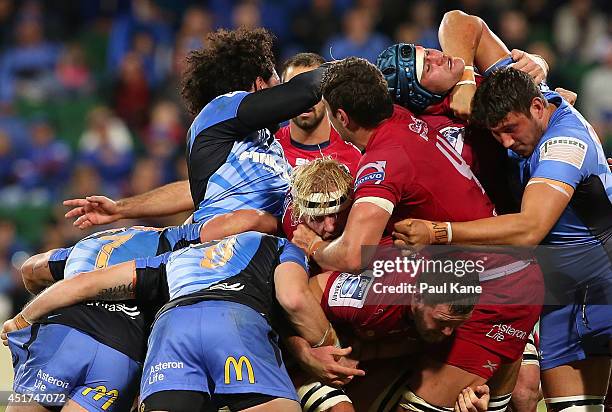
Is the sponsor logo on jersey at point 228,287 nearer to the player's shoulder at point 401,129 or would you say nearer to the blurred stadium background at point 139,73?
the player's shoulder at point 401,129

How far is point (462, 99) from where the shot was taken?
16.7 ft

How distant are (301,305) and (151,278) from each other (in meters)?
0.80

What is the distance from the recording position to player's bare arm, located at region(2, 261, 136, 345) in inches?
182

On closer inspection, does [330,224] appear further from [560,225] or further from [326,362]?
[560,225]

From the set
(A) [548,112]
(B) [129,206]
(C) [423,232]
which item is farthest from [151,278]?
(A) [548,112]

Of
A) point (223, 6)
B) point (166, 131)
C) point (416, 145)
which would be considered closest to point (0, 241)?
point (166, 131)

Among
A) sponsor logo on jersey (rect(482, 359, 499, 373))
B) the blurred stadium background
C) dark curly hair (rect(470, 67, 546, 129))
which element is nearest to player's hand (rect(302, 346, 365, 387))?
sponsor logo on jersey (rect(482, 359, 499, 373))

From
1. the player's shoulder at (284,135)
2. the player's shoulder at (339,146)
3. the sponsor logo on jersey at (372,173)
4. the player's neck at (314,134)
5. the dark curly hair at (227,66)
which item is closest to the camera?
the sponsor logo on jersey at (372,173)

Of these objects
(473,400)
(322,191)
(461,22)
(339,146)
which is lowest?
(473,400)

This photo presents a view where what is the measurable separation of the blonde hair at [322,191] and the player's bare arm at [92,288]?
2.99ft

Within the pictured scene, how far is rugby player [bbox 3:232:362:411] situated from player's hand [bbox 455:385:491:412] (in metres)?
0.74

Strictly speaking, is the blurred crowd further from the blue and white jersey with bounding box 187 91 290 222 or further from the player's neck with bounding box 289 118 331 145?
the blue and white jersey with bounding box 187 91 290 222

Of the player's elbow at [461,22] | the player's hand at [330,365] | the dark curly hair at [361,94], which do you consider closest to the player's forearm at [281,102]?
the dark curly hair at [361,94]

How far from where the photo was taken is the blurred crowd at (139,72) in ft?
38.3
